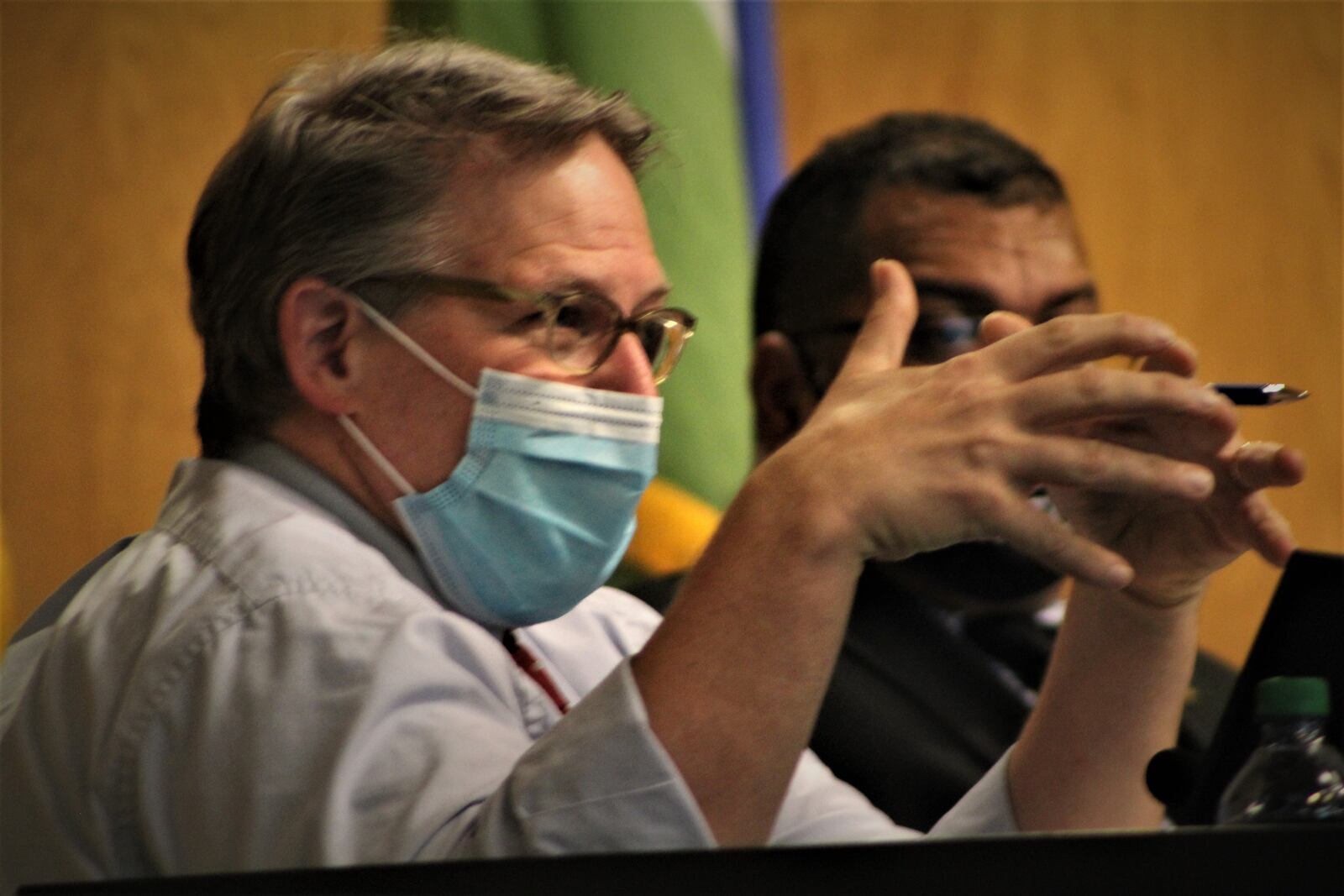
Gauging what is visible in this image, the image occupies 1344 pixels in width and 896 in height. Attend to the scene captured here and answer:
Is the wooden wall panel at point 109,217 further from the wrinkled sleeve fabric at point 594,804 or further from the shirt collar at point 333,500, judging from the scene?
the wrinkled sleeve fabric at point 594,804

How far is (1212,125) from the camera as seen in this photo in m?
2.76

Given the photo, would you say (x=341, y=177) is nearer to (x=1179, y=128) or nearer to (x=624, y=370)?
(x=624, y=370)

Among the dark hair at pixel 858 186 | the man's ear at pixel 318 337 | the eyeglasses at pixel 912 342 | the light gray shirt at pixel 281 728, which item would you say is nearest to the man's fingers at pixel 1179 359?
the light gray shirt at pixel 281 728

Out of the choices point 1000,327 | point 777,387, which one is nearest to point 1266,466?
point 1000,327

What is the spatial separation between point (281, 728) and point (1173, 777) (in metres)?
0.43

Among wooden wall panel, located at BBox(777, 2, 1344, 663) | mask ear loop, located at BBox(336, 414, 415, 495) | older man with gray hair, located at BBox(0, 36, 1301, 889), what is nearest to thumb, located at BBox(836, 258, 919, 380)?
older man with gray hair, located at BBox(0, 36, 1301, 889)

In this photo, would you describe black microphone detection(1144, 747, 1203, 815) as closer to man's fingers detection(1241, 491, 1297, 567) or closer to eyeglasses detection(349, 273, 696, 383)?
man's fingers detection(1241, 491, 1297, 567)

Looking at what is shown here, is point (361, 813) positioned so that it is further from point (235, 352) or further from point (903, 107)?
point (903, 107)

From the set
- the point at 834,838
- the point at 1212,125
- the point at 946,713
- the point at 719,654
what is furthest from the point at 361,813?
the point at 1212,125

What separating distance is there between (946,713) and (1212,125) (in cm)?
171

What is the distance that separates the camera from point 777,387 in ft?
5.63

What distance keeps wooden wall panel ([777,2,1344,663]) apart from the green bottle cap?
6.80 ft

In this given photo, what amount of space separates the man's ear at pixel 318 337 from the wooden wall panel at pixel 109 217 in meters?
0.71

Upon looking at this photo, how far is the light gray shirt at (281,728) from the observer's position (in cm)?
69
